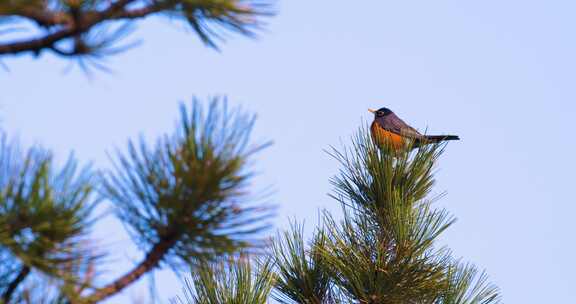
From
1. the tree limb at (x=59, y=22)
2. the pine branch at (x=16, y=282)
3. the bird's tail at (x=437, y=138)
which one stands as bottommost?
the pine branch at (x=16, y=282)

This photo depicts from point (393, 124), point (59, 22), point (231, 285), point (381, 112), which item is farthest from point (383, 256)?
point (381, 112)

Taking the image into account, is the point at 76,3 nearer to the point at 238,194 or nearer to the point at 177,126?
the point at 177,126

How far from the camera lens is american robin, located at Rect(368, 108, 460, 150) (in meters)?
4.14

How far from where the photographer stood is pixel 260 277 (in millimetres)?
3461

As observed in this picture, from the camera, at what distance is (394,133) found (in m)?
6.94

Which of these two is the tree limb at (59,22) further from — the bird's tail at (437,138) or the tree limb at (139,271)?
the bird's tail at (437,138)

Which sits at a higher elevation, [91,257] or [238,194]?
[238,194]

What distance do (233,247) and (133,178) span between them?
31 cm

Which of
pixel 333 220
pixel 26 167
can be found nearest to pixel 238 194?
pixel 26 167

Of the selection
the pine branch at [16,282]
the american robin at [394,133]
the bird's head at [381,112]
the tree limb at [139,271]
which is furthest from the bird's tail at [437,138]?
the pine branch at [16,282]

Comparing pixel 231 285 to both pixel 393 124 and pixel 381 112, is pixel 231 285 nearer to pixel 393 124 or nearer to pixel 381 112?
pixel 393 124

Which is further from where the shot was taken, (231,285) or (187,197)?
(231,285)

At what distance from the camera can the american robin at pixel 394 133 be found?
414 cm

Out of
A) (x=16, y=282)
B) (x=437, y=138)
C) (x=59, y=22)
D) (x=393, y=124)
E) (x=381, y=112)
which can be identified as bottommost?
(x=16, y=282)
